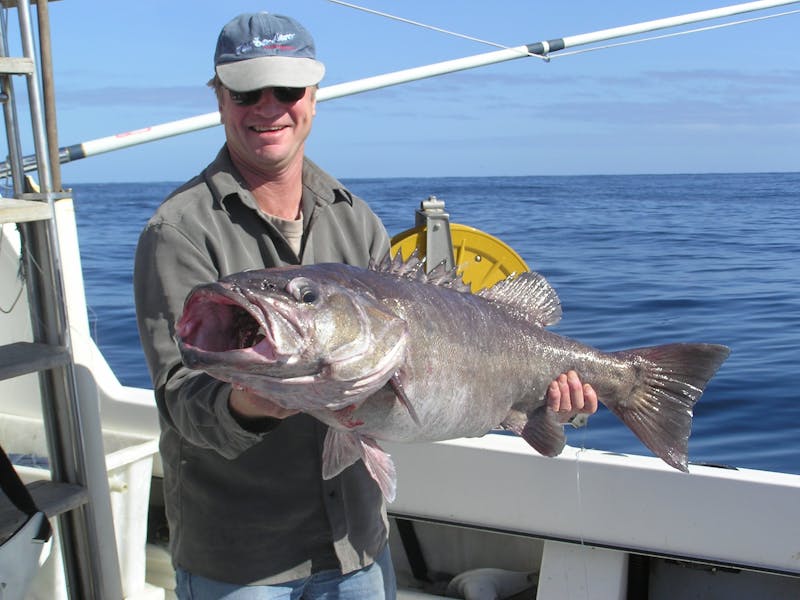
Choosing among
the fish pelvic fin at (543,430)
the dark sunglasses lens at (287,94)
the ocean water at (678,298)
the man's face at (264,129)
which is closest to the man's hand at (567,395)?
the fish pelvic fin at (543,430)

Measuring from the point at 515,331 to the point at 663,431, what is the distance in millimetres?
704

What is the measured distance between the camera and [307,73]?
8.25 ft

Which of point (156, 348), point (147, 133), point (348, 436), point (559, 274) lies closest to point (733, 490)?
point (348, 436)

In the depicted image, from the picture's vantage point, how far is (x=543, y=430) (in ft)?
9.55

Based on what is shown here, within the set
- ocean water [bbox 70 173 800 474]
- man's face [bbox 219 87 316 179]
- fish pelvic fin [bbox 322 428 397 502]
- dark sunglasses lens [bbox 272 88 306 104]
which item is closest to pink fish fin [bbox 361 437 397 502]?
fish pelvic fin [bbox 322 428 397 502]

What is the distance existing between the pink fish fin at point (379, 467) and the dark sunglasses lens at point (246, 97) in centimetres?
101

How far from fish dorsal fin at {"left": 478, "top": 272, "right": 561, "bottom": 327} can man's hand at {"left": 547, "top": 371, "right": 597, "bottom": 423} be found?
24cm

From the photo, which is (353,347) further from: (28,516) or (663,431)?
(663,431)

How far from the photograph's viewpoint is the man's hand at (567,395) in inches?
115

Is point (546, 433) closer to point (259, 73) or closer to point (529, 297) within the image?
point (529, 297)

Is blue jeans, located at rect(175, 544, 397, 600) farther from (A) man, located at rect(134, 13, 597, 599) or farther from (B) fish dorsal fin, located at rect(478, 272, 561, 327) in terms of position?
(B) fish dorsal fin, located at rect(478, 272, 561, 327)

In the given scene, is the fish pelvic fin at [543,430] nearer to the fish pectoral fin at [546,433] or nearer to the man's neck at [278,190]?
the fish pectoral fin at [546,433]

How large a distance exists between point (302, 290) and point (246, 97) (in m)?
0.77

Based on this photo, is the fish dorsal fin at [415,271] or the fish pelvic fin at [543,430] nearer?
the fish dorsal fin at [415,271]
